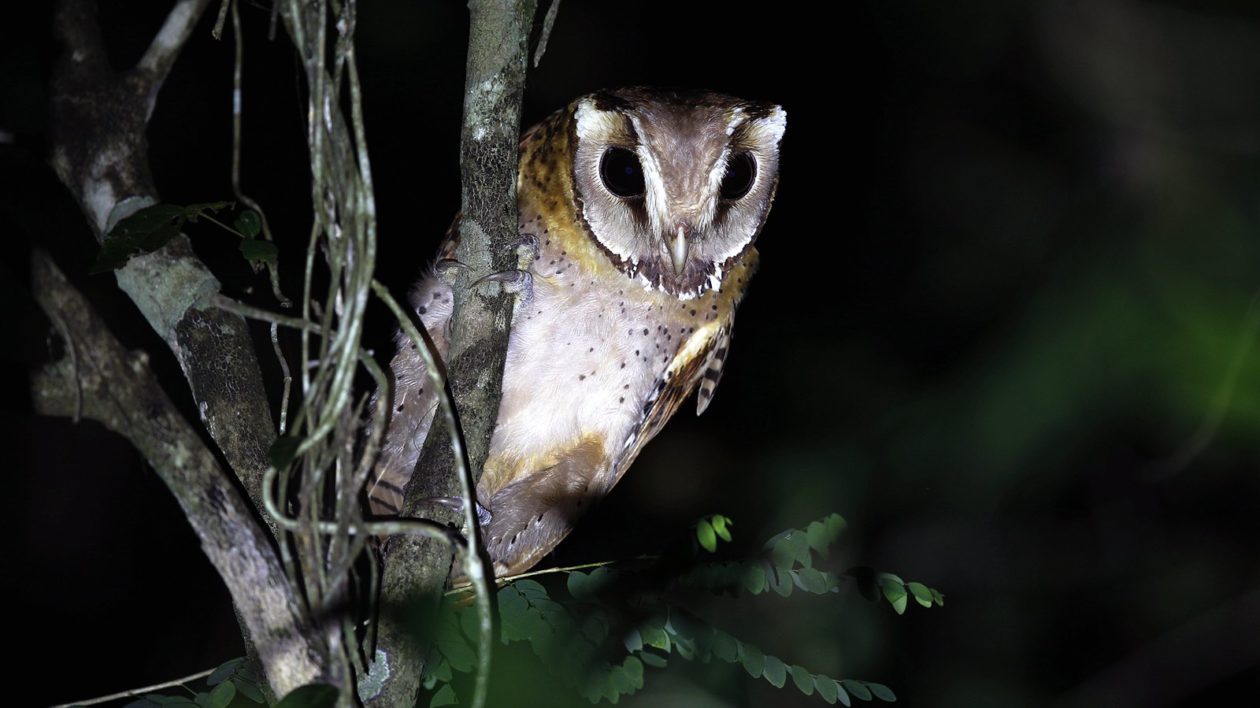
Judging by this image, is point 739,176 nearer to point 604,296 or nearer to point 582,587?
point 604,296

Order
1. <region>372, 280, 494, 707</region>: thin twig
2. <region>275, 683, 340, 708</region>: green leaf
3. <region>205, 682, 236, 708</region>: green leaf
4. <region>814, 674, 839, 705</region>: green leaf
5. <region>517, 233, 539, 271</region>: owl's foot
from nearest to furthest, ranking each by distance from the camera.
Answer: <region>275, 683, 340, 708</region>: green leaf
<region>372, 280, 494, 707</region>: thin twig
<region>205, 682, 236, 708</region>: green leaf
<region>814, 674, 839, 705</region>: green leaf
<region>517, 233, 539, 271</region>: owl's foot

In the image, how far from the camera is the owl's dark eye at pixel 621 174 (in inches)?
66.7

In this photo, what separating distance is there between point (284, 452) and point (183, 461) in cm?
16

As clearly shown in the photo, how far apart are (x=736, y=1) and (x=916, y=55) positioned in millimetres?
674

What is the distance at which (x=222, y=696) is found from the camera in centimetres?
105

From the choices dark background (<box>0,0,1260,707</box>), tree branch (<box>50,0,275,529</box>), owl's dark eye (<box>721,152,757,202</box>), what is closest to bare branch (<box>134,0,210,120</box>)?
tree branch (<box>50,0,275,529</box>)

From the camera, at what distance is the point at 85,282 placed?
220 cm

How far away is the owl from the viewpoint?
165 cm

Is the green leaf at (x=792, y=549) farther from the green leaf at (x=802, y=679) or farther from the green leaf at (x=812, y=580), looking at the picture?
the green leaf at (x=802, y=679)

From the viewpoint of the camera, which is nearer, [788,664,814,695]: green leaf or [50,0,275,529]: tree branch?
[50,0,275,529]: tree branch

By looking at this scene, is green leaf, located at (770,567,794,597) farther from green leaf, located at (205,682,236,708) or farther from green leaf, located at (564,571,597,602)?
green leaf, located at (205,682,236,708)

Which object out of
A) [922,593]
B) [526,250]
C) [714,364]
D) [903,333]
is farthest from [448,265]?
[903,333]

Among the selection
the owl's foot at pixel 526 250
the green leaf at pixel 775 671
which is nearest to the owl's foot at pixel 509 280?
the owl's foot at pixel 526 250

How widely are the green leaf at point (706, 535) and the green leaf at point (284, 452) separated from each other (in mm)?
615
